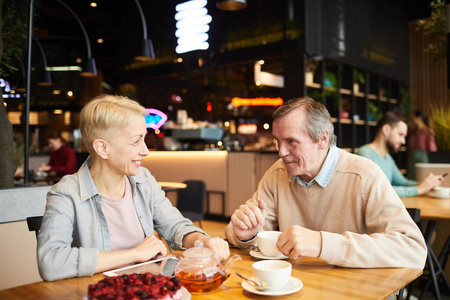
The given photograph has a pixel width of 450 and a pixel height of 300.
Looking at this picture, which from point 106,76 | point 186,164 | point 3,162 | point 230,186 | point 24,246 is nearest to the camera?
point 24,246

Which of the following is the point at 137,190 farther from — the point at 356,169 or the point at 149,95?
the point at 149,95

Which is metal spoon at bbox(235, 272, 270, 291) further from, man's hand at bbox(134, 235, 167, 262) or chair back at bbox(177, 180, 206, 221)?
chair back at bbox(177, 180, 206, 221)

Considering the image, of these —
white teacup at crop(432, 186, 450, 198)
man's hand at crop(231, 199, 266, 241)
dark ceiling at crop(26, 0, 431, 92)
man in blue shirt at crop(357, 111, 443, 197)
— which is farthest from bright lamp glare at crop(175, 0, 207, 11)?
man's hand at crop(231, 199, 266, 241)

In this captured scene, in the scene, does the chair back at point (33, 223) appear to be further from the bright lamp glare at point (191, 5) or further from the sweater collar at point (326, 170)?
the bright lamp glare at point (191, 5)

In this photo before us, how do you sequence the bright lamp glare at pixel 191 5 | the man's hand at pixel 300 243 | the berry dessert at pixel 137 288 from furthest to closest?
the bright lamp glare at pixel 191 5, the man's hand at pixel 300 243, the berry dessert at pixel 137 288

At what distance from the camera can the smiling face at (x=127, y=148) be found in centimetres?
159

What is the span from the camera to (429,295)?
3.20 metres

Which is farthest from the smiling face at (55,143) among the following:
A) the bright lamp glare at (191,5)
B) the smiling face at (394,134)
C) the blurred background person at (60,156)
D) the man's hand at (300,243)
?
the man's hand at (300,243)

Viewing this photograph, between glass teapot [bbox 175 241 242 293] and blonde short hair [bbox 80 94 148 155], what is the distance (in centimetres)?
63

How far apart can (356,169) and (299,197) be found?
27 cm

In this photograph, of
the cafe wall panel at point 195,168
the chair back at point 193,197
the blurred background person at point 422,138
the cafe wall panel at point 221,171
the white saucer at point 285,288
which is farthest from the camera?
the cafe wall panel at point 195,168

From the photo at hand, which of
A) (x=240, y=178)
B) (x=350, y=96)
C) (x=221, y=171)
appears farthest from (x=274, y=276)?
(x=350, y=96)

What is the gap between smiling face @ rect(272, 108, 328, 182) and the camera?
1.65 m

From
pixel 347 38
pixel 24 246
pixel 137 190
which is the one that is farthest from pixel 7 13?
pixel 347 38
